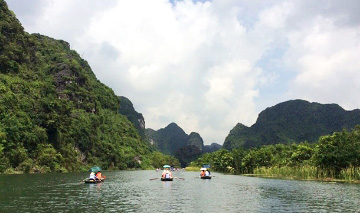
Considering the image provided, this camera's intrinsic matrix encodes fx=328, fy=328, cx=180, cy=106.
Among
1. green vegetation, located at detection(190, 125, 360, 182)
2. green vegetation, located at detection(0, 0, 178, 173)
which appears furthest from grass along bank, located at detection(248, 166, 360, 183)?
green vegetation, located at detection(0, 0, 178, 173)

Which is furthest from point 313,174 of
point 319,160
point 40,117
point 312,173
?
point 40,117

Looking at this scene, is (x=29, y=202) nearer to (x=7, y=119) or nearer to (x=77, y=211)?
(x=77, y=211)

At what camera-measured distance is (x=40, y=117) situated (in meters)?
125

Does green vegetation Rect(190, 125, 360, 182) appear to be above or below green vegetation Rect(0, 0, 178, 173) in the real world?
below

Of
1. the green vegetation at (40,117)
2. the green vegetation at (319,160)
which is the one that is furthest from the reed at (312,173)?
the green vegetation at (40,117)

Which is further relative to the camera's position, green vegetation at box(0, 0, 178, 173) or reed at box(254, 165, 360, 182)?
green vegetation at box(0, 0, 178, 173)

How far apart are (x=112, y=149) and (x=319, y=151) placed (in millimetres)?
142064

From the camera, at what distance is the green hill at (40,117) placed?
4181 inches

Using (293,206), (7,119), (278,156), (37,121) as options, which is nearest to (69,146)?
(37,121)

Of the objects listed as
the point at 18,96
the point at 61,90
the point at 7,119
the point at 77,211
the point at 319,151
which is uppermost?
the point at 61,90

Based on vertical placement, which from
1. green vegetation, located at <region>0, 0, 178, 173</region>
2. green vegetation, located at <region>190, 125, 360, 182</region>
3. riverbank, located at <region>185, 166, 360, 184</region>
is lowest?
riverbank, located at <region>185, 166, 360, 184</region>

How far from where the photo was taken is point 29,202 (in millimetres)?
31312

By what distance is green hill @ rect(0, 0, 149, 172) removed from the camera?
106m

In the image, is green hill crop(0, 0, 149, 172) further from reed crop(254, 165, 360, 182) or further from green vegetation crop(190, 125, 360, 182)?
reed crop(254, 165, 360, 182)
